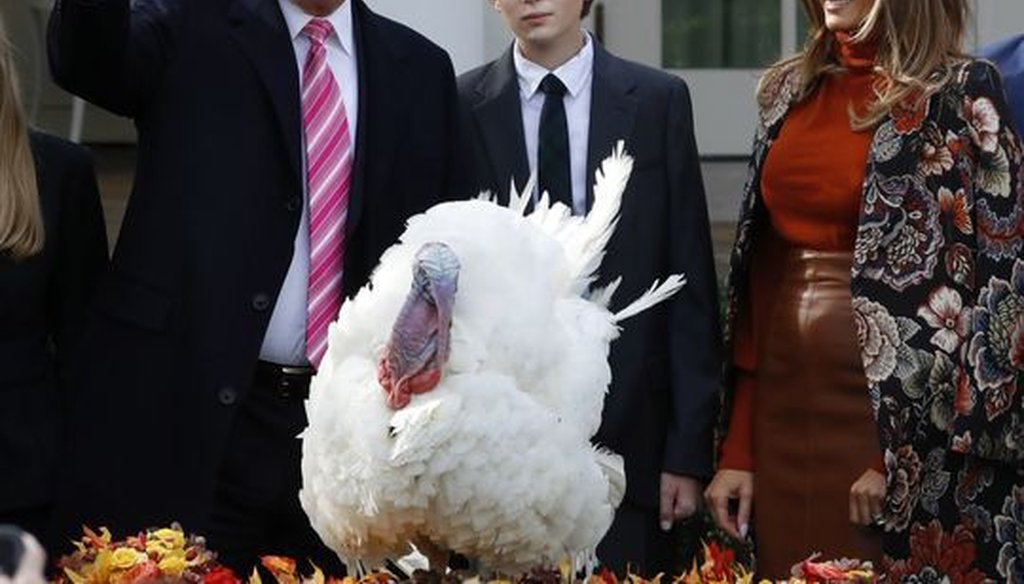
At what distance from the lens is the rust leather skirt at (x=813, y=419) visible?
493 cm

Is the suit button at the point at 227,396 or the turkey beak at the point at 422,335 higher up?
the turkey beak at the point at 422,335

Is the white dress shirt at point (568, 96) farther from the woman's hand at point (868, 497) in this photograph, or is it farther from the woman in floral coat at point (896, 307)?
the woman's hand at point (868, 497)

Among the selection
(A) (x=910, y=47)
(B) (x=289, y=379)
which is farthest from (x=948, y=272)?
(B) (x=289, y=379)

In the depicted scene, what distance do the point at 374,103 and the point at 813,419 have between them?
→ 3.85 ft

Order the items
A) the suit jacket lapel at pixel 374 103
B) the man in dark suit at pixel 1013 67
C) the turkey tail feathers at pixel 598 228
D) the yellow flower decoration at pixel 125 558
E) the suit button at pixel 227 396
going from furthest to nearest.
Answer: the man in dark suit at pixel 1013 67 → the suit jacket lapel at pixel 374 103 → the suit button at pixel 227 396 → the turkey tail feathers at pixel 598 228 → the yellow flower decoration at pixel 125 558

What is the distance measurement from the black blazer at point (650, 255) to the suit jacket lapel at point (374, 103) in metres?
0.32

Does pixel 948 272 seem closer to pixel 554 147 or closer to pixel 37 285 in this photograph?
pixel 554 147

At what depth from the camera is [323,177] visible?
191 inches

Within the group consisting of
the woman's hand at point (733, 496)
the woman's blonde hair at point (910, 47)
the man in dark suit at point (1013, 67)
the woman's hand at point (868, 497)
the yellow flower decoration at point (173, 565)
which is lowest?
the woman's hand at point (733, 496)

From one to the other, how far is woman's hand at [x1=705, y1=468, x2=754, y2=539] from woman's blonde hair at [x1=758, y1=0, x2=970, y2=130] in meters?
0.88

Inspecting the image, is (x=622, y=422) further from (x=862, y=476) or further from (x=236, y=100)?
(x=236, y=100)

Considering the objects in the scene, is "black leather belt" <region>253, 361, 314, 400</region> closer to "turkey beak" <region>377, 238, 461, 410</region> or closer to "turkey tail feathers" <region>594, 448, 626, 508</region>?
"turkey tail feathers" <region>594, 448, 626, 508</region>

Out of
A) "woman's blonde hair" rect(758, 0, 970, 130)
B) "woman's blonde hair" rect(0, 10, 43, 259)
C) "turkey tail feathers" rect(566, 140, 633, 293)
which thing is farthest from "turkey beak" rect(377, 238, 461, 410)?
"woman's blonde hair" rect(758, 0, 970, 130)

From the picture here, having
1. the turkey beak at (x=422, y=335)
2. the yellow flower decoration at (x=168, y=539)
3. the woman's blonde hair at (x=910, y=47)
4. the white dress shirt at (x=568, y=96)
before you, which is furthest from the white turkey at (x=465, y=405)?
the white dress shirt at (x=568, y=96)
